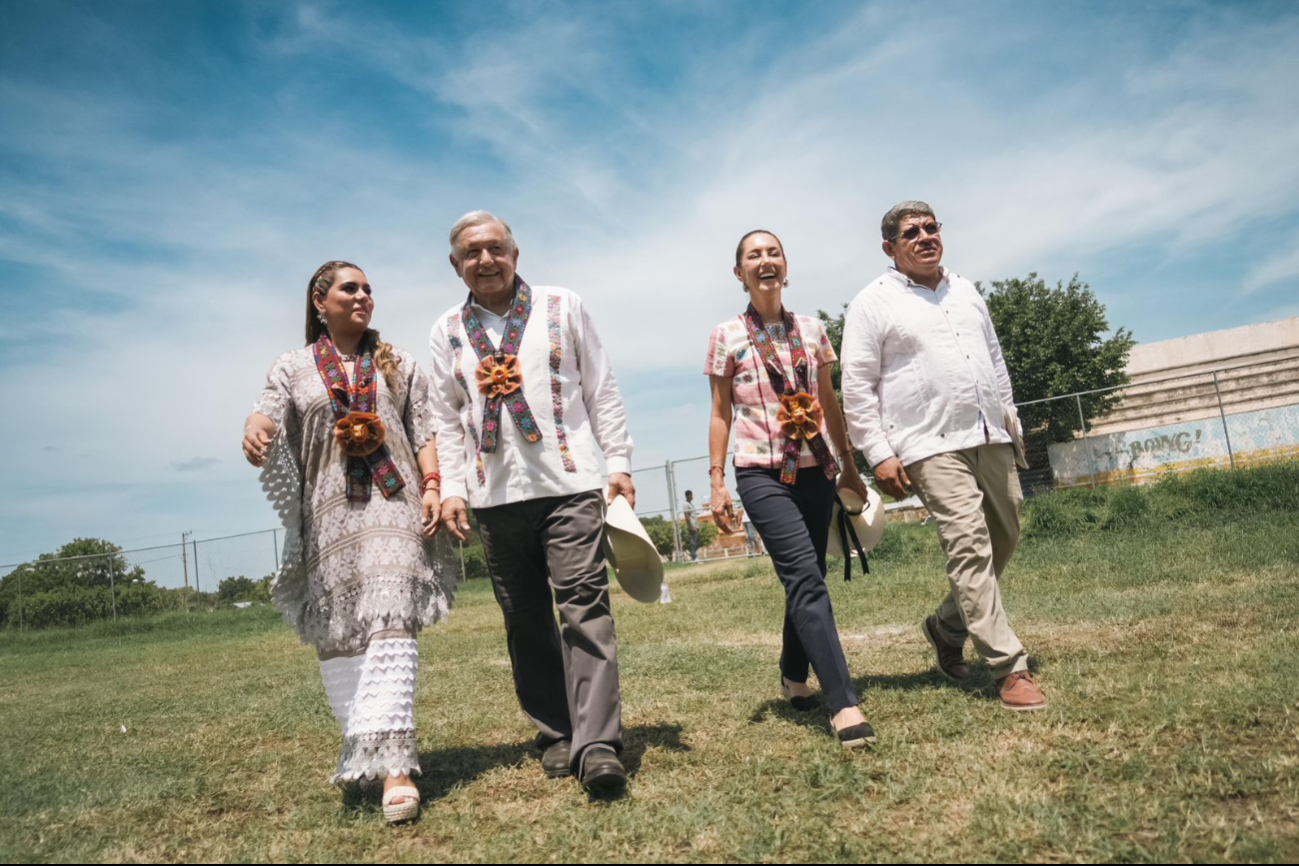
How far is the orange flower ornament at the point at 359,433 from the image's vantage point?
3.37 m

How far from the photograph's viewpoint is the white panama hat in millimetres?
3584

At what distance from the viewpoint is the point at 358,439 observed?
11.1 ft

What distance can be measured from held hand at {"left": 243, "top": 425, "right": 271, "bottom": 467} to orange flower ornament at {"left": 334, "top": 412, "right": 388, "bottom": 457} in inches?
9.8

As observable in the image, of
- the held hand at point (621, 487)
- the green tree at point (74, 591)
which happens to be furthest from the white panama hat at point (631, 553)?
the green tree at point (74, 591)

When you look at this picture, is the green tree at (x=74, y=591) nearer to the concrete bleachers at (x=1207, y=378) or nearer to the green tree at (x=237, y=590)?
the green tree at (x=237, y=590)

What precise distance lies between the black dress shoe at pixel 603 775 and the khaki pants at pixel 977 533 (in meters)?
1.61

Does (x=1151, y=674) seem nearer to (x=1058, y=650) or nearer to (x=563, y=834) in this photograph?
(x=1058, y=650)

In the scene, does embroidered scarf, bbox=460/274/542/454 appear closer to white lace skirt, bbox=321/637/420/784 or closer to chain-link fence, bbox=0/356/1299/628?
white lace skirt, bbox=321/637/420/784

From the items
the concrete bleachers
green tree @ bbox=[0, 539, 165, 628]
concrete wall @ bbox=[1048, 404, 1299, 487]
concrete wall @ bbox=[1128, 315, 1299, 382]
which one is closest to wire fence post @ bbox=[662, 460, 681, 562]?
concrete wall @ bbox=[1048, 404, 1299, 487]

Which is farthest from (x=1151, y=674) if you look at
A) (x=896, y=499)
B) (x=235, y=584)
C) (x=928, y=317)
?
(x=235, y=584)

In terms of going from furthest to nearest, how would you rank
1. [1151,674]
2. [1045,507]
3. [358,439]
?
[1045,507] < [1151,674] < [358,439]

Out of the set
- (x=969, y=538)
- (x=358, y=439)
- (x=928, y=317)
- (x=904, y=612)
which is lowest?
(x=904, y=612)

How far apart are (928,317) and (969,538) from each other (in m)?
1.01

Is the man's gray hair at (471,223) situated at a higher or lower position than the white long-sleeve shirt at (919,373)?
higher
